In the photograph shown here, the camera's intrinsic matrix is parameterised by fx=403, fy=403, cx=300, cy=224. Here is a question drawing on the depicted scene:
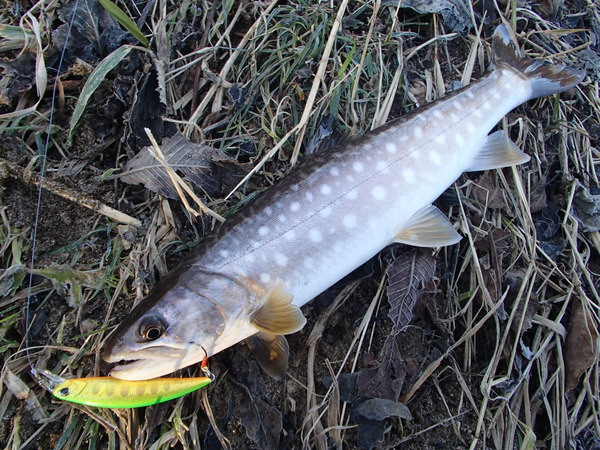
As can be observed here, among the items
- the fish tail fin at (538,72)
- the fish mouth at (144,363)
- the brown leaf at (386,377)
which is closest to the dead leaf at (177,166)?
the fish mouth at (144,363)


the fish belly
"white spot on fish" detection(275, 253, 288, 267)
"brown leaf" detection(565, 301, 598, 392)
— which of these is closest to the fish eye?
the fish belly

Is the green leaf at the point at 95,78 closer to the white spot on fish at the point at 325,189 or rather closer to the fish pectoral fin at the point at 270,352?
the white spot on fish at the point at 325,189

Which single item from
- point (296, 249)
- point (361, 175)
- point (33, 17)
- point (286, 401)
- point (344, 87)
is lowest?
point (286, 401)

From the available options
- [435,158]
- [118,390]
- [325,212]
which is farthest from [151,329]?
[435,158]

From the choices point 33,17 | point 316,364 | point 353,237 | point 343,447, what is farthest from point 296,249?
point 33,17

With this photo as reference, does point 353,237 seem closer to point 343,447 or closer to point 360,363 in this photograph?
point 360,363

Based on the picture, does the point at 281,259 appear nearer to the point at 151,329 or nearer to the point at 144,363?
the point at 151,329
